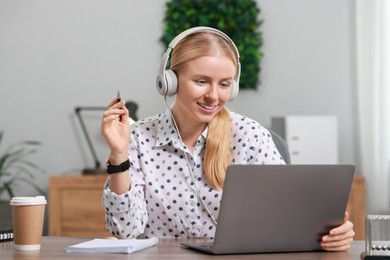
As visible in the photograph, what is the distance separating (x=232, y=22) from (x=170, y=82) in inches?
92.8

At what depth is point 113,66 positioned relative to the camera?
4512 mm

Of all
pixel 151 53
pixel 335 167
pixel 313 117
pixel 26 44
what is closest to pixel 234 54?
pixel 335 167

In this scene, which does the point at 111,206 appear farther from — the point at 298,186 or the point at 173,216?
the point at 298,186

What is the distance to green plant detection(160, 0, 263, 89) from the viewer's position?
4.36 m

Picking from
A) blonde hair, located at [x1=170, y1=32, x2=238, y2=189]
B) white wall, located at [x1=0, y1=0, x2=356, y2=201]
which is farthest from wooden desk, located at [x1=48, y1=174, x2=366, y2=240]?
blonde hair, located at [x1=170, y1=32, x2=238, y2=189]

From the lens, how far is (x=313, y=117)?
4.10m

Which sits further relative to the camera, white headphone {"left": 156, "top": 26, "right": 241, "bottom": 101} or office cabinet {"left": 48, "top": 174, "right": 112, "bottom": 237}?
office cabinet {"left": 48, "top": 174, "right": 112, "bottom": 237}

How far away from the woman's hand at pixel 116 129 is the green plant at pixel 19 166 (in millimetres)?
2670

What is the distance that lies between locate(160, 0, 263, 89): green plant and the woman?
2.15m

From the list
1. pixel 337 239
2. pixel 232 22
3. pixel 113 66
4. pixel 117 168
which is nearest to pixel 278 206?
pixel 337 239

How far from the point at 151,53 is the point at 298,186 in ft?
9.79

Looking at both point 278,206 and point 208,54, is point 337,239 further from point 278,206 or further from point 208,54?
point 208,54

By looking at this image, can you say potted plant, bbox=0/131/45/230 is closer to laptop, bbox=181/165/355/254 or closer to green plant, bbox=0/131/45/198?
green plant, bbox=0/131/45/198

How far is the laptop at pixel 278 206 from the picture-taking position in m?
1.54
